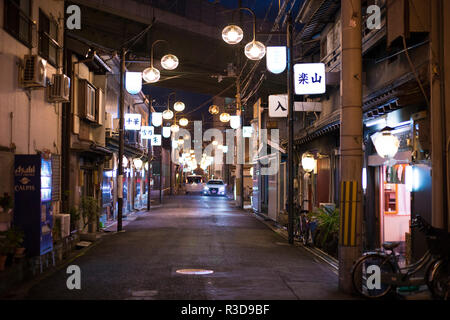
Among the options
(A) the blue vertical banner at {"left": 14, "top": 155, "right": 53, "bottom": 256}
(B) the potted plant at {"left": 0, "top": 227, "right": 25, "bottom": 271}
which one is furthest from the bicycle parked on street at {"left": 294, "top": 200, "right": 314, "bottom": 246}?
(B) the potted plant at {"left": 0, "top": 227, "right": 25, "bottom": 271}

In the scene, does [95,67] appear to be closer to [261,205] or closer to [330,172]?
[330,172]

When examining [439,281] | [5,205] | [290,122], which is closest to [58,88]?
[5,205]

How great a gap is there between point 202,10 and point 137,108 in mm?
10646

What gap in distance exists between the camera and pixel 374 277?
985cm

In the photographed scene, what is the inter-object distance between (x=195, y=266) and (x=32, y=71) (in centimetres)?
697

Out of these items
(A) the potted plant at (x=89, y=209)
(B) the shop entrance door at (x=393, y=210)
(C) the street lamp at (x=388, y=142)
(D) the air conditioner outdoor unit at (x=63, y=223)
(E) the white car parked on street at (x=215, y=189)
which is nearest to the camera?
(C) the street lamp at (x=388, y=142)

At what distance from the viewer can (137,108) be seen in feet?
137

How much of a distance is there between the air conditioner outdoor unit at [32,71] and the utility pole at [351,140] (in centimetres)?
810

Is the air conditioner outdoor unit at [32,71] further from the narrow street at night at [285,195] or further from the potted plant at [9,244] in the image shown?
the potted plant at [9,244]

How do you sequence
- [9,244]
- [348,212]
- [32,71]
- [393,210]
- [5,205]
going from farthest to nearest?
[393,210], [32,71], [5,205], [9,244], [348,212]

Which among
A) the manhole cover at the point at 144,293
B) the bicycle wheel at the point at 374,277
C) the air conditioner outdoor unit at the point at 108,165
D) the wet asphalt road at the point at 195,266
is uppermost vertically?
the air conditioner outdoor unit at the point at 108,165

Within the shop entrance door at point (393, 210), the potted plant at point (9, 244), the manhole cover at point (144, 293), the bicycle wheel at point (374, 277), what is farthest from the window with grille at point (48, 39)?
the shop entrance door at point (393, 210)

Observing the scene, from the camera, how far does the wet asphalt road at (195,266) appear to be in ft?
32.4

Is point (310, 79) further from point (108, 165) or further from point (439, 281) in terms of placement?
point (108, 165)
